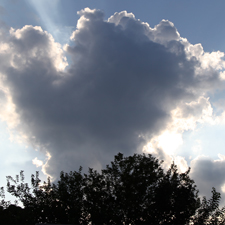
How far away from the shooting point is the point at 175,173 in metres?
33.0

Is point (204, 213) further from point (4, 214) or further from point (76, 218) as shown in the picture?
point (4, 214)

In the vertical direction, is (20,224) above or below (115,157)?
below

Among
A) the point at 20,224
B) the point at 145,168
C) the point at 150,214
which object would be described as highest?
the point at 145,168

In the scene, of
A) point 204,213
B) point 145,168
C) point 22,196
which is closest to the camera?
point 204,213

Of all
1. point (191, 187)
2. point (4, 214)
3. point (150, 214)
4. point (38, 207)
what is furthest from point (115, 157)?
point (4, 214)

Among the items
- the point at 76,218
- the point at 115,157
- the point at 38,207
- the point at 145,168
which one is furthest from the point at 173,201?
the point at 38,207

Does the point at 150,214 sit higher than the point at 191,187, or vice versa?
the point at 191,187

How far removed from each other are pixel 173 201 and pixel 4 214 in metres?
25.0

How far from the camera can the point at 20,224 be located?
30.6 m

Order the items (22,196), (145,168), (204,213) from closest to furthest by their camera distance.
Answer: (204,213)
(145,168)
(22,196)

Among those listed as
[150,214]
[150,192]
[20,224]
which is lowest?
[20,224]

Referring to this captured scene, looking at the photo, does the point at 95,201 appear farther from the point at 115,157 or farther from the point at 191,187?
the point at 191,187

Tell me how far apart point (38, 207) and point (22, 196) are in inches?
128

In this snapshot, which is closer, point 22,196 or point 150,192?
point 150,192
